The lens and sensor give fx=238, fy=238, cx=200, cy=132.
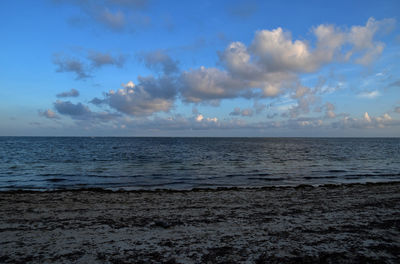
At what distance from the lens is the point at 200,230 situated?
25.8ft

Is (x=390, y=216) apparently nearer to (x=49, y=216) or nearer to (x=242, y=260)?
(x=242, y=260)

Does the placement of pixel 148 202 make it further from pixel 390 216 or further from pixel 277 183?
pixel 277 183

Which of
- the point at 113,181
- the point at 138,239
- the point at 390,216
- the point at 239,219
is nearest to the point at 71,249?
the point at 138,239

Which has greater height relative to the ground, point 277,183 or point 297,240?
point 297,240

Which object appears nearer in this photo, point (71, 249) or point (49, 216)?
point (71, 249)

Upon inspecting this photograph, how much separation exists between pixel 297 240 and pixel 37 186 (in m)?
19.7

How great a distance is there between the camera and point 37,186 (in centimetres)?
1883

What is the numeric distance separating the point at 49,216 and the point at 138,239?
4.94 metres

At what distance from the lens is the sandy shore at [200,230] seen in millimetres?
6035

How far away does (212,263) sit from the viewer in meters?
5.64

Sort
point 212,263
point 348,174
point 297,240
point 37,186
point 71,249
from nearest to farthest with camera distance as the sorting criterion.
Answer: point 212,263
point 71,249
point 297,240
point 37,186
point 348,174

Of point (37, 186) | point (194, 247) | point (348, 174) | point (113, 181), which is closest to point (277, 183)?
point (348, 174)

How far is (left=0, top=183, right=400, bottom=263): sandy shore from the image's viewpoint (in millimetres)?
6035

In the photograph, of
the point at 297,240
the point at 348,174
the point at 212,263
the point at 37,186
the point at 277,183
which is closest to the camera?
the point at 212,263
